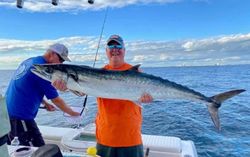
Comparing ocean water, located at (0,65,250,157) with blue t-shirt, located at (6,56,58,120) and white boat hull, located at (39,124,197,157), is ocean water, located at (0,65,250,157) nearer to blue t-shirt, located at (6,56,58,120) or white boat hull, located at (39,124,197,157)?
white boat hull, located at (39,124,197,157)

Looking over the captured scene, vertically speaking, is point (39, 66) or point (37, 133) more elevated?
point (39, 66)

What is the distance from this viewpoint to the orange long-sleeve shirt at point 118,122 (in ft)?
8.41

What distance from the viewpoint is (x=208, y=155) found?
5.71 meters

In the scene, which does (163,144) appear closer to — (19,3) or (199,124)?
(19,3)

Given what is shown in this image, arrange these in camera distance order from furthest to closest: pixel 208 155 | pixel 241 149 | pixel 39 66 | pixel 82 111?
pixel 241 149 < pixel 208 155 < pixel 82 111 < pixel 39 66

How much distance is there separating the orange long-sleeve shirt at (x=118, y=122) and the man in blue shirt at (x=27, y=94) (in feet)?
2.93

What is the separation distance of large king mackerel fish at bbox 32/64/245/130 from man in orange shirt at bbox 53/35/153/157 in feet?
0.28

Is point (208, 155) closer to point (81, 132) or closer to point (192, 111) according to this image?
point (81, 132)

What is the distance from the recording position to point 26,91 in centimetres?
320

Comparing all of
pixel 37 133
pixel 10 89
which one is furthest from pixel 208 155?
pixel 10 89

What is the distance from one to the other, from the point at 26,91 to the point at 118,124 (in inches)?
48.1

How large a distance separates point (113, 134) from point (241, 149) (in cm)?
447

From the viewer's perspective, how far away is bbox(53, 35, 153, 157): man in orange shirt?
2564 millimetres

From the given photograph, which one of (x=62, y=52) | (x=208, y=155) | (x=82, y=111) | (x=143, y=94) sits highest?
(x=62, y=52)
